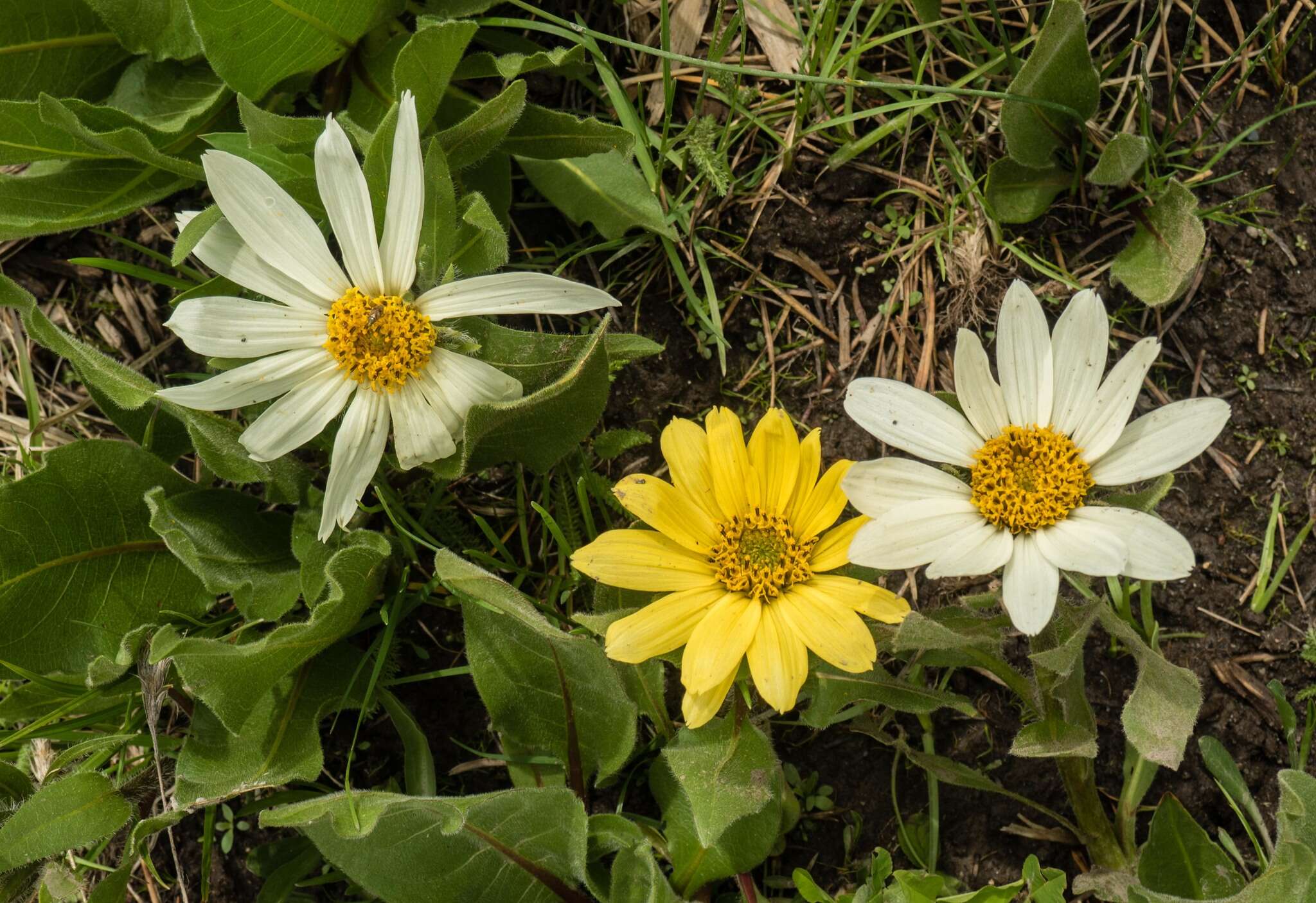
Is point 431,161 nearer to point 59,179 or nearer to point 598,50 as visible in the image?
point 598,50

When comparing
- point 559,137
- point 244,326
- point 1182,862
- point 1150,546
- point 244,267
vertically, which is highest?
point 559,137

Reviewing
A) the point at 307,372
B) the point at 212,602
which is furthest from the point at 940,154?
the point at 212,602

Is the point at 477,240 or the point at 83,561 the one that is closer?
the point at 477,240

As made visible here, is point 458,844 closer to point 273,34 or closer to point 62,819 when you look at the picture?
point 62,819

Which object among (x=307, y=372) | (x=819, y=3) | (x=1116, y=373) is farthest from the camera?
(x=819, y=3)

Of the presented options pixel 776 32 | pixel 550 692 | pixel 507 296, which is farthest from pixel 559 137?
→ pixel 550 692

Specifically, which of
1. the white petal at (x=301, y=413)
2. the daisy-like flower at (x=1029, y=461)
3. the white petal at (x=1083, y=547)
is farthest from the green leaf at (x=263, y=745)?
the white petal at (x=1083, y=547)

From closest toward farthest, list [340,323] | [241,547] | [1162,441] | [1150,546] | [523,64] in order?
[1150,546] < [1162,441] < [340,323] < [523,64] < [241,547]
